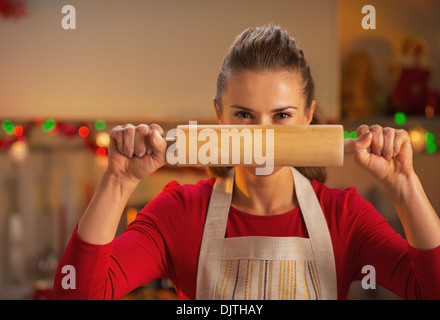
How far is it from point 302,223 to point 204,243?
16cm

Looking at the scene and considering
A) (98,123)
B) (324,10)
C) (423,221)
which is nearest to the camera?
(423,221)

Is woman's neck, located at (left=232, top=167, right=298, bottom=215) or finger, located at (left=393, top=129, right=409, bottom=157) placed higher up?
finger, located at (left=393, top=129, right=409, bottom=157)

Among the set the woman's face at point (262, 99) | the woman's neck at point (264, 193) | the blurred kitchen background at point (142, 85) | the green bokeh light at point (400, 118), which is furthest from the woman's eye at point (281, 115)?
the green bokeh light at point (400, 118)

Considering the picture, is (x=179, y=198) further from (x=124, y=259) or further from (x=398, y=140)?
(x=398, y=140)

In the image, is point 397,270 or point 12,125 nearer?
point 397,270

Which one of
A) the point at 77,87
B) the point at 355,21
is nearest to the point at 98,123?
the point at 77,87

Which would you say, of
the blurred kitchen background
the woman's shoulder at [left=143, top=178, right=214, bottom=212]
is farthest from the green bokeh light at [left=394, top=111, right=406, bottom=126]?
the woman's shoulder at [left=143, top=178, right=214, bottom=212]

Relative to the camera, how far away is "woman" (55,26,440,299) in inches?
25.6

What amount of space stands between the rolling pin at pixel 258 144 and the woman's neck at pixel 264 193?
0.72 ft

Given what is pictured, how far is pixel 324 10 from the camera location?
1.52 meters

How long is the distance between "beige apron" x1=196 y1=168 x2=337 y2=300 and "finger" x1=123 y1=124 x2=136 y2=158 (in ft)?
0.73

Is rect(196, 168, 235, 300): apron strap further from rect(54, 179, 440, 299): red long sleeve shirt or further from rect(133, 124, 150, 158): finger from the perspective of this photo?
rect(133, 124, 150, 158): finger
